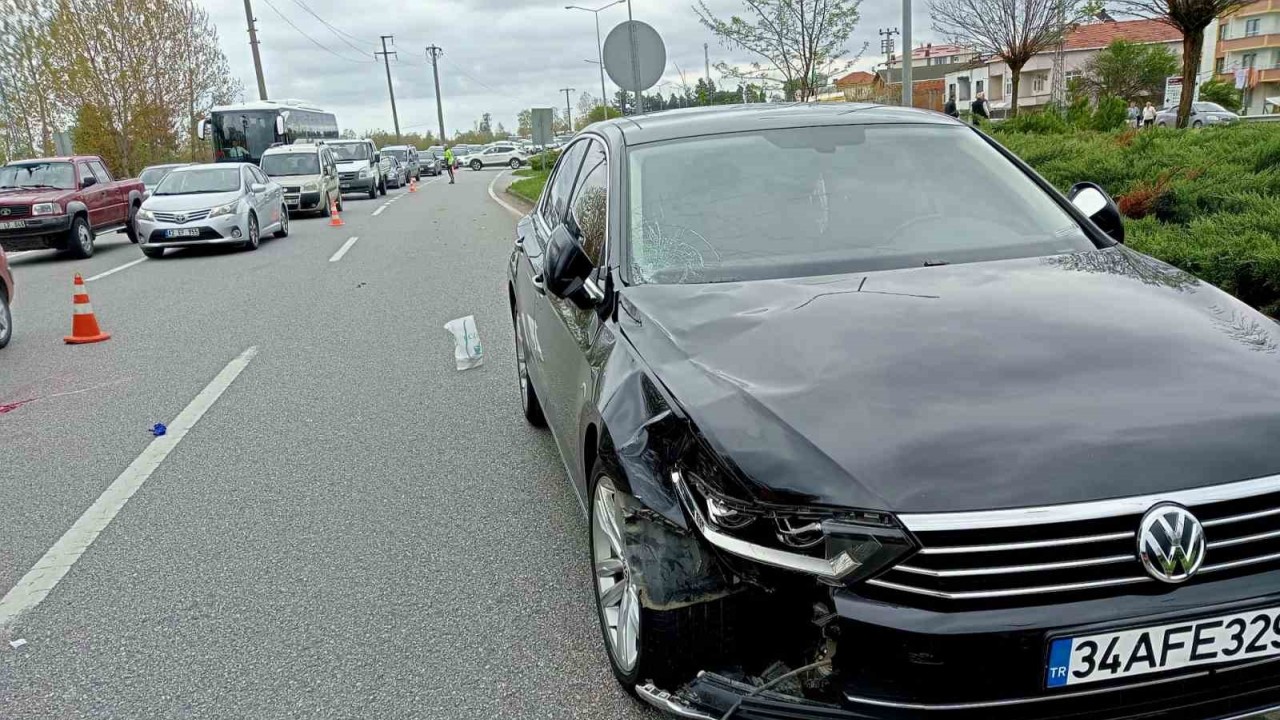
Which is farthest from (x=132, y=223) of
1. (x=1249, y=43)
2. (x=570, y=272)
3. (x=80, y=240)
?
(x=1249, y=43)

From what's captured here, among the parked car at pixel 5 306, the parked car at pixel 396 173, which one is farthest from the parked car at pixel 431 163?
the parked car at pixel 5 306

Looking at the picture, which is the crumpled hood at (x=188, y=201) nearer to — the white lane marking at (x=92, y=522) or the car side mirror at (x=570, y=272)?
the white lane marking at (x=92, y=522)

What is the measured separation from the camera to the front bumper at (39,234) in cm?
1738

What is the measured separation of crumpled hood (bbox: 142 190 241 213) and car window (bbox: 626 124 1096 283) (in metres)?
15.5

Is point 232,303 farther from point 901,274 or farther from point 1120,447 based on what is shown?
point 1120,447

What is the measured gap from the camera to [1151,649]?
6.66ft

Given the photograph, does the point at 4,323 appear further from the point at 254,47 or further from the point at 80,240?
the point at 254,47

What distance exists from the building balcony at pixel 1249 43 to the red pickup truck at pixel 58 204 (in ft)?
280

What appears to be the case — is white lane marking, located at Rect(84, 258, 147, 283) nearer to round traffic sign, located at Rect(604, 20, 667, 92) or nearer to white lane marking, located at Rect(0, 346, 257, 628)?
round traffic sign, located at Rect(604, 20, 667, 92)

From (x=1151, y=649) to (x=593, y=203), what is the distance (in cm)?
275

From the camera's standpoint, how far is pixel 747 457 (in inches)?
88.5

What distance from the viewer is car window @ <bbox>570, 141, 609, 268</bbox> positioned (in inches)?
151

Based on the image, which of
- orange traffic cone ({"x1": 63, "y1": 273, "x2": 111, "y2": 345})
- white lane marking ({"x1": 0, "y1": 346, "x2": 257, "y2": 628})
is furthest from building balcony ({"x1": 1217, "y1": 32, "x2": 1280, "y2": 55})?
white lane marking ({"x1": 0, "y1": 346, "x2": 257, "y2": 628})

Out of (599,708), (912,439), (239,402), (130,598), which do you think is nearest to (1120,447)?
(912,439)
